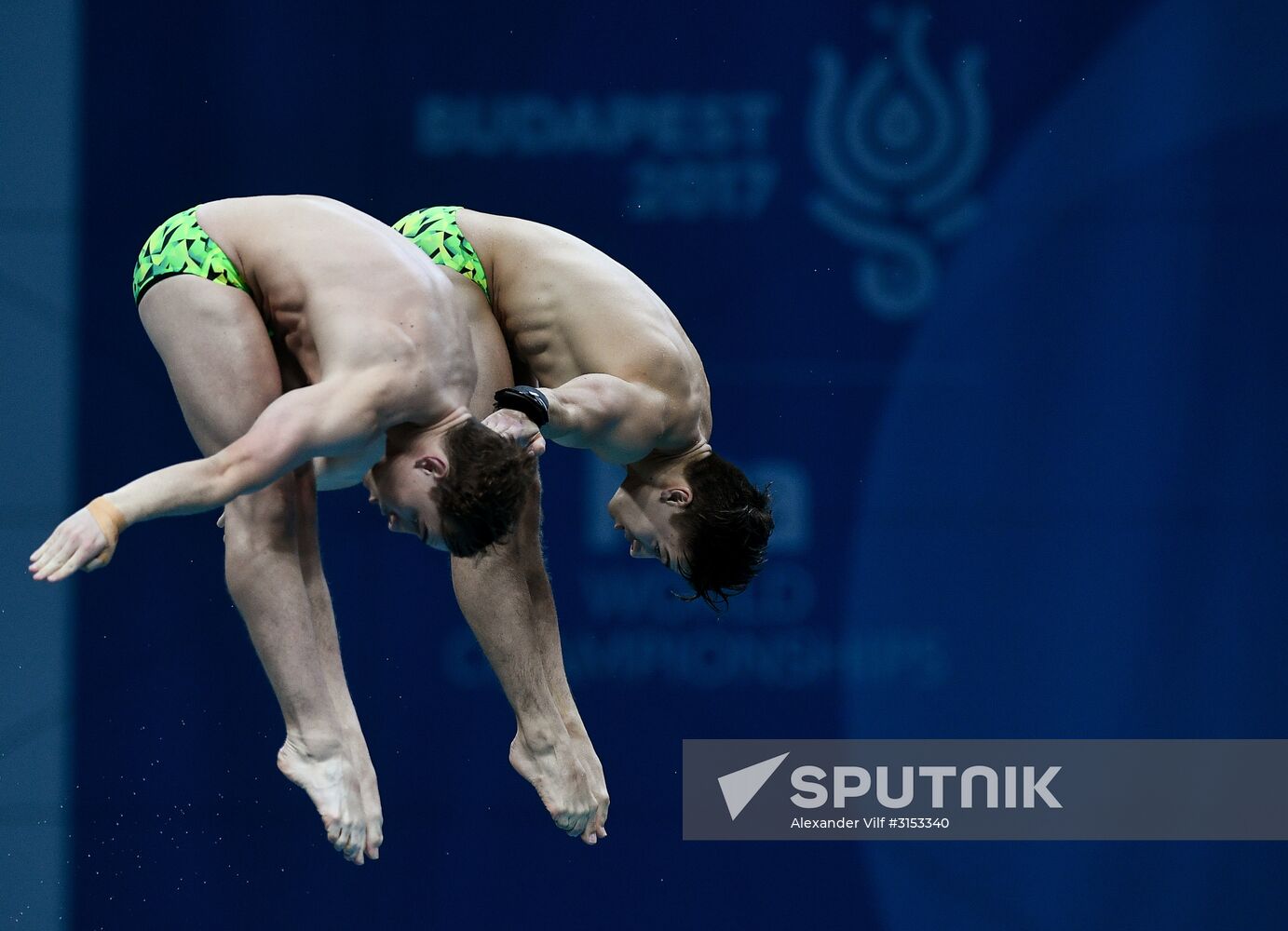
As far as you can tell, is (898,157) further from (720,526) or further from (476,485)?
(476,485)

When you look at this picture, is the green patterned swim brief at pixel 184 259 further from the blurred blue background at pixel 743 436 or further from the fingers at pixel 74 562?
the blurred blue background at pixel 743 436

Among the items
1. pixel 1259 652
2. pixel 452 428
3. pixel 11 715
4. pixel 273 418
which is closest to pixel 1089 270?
pixel 1259 652

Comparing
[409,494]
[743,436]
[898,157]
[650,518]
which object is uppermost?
[898,157]

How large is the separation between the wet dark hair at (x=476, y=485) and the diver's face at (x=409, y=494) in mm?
24

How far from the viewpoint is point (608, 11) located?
5711 mm

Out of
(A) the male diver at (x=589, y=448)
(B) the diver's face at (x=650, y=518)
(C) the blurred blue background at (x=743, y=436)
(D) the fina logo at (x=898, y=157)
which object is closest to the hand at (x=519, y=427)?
(A) the male diver at (x=589, y=448)

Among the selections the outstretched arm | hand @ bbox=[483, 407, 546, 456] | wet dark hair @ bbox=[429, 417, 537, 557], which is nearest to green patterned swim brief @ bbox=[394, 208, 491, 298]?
hand @ bbox=[483, 407, 546, 456]

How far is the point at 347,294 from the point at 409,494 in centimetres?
42

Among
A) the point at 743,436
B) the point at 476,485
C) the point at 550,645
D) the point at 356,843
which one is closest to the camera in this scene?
the point at 476,485

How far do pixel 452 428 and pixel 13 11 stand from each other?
2.99 meters

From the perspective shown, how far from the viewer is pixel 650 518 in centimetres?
423

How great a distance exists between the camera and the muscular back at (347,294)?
3426mm

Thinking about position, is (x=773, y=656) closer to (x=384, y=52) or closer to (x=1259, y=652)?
(x=1259, y=652)

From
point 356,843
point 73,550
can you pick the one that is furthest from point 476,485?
point 356,843
